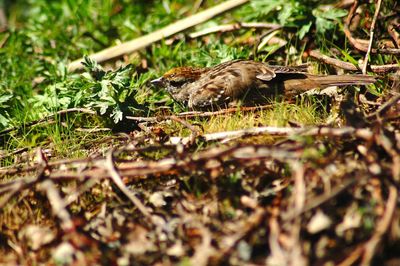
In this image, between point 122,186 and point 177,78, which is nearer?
point 122,186

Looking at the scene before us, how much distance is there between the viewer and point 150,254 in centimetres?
302

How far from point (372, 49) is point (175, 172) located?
108 inches

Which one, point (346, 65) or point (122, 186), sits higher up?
point (122, 186)

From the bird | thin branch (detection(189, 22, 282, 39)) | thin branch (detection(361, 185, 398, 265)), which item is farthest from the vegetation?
thin branch (detection(189, 22, 282, 39))

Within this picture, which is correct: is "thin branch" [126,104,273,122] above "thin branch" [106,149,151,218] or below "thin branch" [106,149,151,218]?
below

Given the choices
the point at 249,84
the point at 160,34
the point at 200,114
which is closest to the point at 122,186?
the point at 200,114

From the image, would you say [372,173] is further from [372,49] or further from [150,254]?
[372,49]

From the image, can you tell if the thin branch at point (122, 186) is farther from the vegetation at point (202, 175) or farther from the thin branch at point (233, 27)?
the thin branch at point (233, 27)

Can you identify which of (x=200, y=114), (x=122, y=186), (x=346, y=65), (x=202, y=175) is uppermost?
(x=122, y=186)

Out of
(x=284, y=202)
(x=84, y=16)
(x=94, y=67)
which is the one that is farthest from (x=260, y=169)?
(x=84, y=16)

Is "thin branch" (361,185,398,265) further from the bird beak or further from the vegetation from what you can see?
the bird beak

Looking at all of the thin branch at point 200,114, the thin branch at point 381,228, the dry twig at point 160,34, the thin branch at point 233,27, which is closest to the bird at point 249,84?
the thin branch at point 200,114

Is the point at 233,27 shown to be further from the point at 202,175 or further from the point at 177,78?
the point at 202,175

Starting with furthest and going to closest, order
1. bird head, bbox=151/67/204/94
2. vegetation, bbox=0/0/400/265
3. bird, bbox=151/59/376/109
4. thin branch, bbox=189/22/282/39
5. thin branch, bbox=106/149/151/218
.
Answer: thin branch, bbox=189/22/282/39 < bird head, bbox=151/67/204/94 < bird, bbox=151/59/376/109 < thin branch, bbox=106/149/151/218 < vegetation, bbox=0/0/400/265
